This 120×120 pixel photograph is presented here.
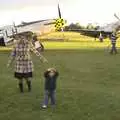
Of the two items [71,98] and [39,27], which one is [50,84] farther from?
[39,27]

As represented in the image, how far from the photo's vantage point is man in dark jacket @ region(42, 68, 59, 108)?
46.4 feet

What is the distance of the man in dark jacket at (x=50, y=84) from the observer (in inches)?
557

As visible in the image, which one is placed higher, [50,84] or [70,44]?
[50,84]

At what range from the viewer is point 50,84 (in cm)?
1422

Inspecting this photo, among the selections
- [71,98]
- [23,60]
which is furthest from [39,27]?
[71,98]

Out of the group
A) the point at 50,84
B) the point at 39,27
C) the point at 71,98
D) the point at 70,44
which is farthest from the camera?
the point at 39,27

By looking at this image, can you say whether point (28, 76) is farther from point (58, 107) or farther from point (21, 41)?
point (58, 107)

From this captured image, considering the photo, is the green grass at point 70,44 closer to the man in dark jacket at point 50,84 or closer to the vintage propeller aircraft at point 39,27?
the vintage propeller aircraft at point 39,27


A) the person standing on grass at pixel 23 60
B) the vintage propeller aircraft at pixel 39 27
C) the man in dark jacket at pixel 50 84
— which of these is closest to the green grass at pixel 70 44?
the vintage propeller aircraft at pixel 39 27

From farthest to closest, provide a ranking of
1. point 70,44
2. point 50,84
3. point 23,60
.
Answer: point 70,44, point 23,60, point 50,84

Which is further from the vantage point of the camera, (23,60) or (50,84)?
(23,60)

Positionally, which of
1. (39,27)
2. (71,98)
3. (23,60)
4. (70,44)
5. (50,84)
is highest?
(23,60)

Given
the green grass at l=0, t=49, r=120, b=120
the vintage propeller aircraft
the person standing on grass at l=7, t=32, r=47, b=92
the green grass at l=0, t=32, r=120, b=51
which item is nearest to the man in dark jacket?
the green grass at l=0, t=49, r=120, b=120

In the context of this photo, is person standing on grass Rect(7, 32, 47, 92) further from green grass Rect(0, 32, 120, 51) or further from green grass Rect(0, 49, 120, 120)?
green grass Rect(0, 32, 120, 51)
